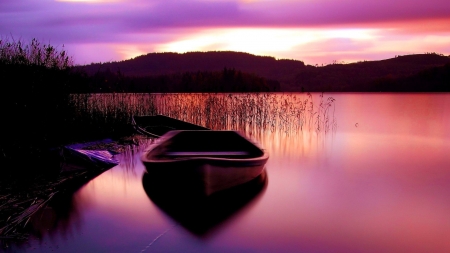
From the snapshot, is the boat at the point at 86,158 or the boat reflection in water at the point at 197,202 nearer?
the boat reflection in water at the point at 197,202

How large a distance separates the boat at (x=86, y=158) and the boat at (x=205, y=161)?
4.67 feet

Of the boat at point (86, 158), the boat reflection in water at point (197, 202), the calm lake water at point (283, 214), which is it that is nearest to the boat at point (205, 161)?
the boat reflection in water at point (197, 202)

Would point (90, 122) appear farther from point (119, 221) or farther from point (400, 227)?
point (400, 227)

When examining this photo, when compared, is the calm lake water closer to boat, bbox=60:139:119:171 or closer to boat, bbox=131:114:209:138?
boat, bbox=60:139:119:171

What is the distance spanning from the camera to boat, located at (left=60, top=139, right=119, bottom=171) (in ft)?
21.7

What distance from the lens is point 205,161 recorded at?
460cm

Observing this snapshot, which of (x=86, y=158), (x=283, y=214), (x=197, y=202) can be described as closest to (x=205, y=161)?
(x=197, y=202)

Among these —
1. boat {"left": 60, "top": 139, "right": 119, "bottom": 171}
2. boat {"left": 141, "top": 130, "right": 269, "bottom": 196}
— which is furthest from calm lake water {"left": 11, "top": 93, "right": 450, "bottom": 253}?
boat {"left": 141, "top": 130, "right": 269, "bottom": 196}

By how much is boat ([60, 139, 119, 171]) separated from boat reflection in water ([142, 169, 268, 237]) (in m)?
1.62

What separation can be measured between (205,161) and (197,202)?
31.4 inches

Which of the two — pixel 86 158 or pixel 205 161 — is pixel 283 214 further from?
pixel 86 158

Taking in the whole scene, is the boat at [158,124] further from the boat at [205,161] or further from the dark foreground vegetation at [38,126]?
the boat at [205,161]

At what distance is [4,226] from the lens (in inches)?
159

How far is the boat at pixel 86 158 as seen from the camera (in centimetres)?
662
